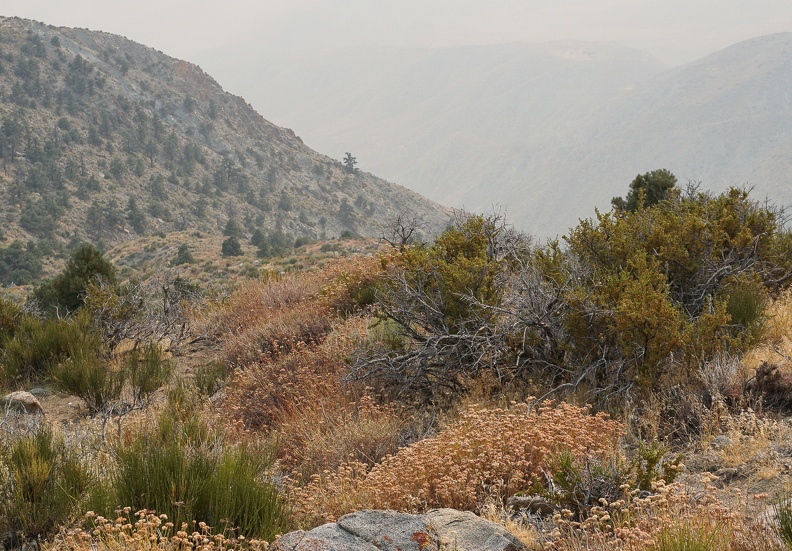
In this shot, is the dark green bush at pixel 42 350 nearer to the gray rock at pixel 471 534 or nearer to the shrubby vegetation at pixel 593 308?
the shrubby vegetation at pixel 593 308

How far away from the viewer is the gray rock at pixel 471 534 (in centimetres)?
308

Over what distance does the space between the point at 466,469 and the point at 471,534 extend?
0.83 m

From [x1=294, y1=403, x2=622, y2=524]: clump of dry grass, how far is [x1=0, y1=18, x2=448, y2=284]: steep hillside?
46.6 metres

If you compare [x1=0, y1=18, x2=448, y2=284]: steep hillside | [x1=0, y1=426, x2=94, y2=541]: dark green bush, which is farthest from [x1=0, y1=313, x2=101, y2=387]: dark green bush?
[x1=0, y1=18, x2=448, y2=284]: steep hillside

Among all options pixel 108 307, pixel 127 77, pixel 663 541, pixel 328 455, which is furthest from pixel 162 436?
pixel 127 77

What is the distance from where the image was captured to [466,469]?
400 cm

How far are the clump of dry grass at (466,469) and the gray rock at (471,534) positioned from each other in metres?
0.38

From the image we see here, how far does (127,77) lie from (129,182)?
26.0 meters

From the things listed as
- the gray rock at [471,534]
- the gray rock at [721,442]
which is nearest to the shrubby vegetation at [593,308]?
the gray rock at [721,442]

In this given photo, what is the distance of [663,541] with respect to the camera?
2.58m

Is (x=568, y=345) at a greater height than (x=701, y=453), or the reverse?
(x=568, y=345)

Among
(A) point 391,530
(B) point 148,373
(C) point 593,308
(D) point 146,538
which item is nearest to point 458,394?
(C) point 593,308

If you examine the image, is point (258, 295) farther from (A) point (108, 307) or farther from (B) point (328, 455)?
(B) point (328, 455)

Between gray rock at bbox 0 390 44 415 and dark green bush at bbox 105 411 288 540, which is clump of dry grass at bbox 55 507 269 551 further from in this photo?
gray rock at bbox 0 390 44 415
